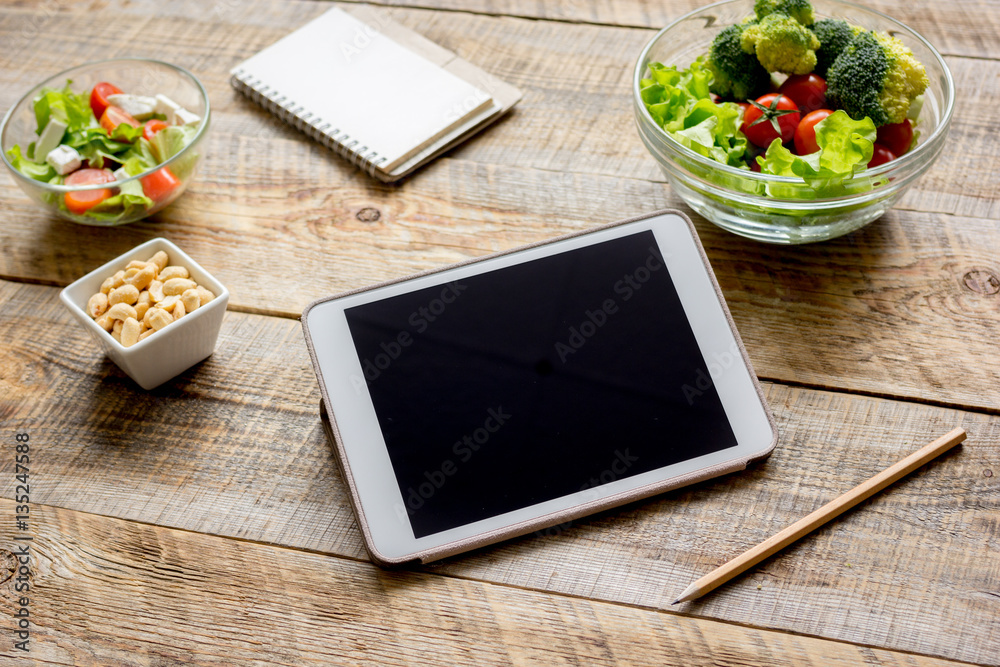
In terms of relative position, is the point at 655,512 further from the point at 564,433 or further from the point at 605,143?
the point at 605,143

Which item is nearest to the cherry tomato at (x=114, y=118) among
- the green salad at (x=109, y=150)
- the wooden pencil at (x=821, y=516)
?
the green salad at (x=109, y=150)

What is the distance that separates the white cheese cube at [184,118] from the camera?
980mm

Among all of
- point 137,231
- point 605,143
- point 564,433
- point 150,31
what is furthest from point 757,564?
point 150,31

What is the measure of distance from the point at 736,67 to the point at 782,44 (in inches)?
2.2

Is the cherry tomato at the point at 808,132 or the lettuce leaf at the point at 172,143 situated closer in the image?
the cherry tomato at the point at 808,132

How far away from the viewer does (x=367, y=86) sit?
1080mm

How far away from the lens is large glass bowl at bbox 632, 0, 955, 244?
829 millimetres

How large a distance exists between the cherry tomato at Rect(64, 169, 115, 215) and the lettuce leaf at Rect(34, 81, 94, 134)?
0.08 m

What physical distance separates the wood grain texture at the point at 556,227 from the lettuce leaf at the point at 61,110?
0.34 feet

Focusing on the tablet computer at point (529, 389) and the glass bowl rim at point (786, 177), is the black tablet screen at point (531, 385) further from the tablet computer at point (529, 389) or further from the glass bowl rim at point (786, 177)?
the glass bowl rim at point (786, 177)

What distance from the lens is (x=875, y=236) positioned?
3.14 feet

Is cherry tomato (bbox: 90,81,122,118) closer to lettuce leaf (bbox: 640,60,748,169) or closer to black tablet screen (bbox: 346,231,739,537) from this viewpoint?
black tablet screen (bbox: 346,231,739,537)

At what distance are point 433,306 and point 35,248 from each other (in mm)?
516

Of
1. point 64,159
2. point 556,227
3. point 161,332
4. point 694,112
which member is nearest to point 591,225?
point 556,227
